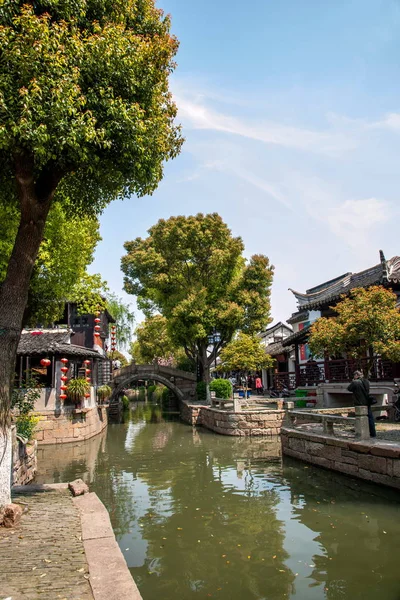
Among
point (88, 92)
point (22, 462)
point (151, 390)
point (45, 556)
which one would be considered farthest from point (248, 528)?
point (151, 390)

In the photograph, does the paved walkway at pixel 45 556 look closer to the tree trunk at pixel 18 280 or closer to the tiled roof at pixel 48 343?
the tree trunk at pixel 18 280

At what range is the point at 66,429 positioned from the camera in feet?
62.2

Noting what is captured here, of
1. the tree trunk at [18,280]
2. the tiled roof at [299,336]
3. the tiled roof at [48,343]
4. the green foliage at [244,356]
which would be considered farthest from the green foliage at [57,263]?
the tiled roof at [299,336]

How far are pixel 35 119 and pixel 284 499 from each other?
321 inches

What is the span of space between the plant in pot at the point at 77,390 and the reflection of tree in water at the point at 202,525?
5.18 metres

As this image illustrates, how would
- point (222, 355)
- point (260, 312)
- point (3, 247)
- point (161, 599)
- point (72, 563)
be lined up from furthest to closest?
point (260, 312) → point (222, 355) → point (3, 247) → point (161, 599) → point (72, 563)

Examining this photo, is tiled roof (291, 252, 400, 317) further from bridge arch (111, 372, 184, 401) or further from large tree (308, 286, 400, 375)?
bridge arch (111, 372, 184, 401)

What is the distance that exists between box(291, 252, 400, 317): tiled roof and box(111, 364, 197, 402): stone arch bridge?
32.2 ft

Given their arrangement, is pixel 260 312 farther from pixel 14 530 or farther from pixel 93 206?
pixel 14 530

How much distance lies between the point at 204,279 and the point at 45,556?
22679 mm

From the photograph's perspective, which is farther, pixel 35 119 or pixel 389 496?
pixel 389 496

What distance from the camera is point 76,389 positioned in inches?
759

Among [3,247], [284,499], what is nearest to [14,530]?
[284,499]

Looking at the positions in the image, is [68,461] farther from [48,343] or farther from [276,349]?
[276,349]
